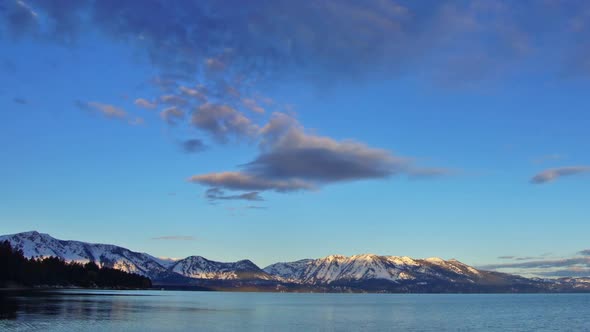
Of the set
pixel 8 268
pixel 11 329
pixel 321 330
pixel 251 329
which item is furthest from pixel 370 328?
pixel 8 268

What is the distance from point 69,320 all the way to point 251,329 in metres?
30.4

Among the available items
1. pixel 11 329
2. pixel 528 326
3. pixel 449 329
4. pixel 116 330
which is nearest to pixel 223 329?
pixel 116 330

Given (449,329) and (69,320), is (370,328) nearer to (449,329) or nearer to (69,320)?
(449,329)

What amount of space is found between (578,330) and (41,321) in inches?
3939

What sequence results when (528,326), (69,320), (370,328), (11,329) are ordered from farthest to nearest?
(528,326), (370,328), (69,320), (11,329)

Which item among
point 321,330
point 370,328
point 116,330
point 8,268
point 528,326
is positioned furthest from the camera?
point 8,268

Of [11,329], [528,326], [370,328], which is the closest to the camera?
[11,329]

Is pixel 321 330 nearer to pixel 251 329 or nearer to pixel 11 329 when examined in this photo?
pixel 251 329

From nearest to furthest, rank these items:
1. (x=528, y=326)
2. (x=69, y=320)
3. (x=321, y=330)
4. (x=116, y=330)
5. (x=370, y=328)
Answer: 1. (x=116, y=330)
2. (x=69, y=320)
3. (x=321, y=330)
4. (x=370, y=328)
5. (x=528, y=326)

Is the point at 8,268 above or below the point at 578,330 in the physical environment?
above

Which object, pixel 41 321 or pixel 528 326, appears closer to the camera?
pixel 41 321

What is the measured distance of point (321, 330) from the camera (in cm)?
9325

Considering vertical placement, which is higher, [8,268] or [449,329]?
[8,268]

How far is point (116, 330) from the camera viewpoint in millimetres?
77375
